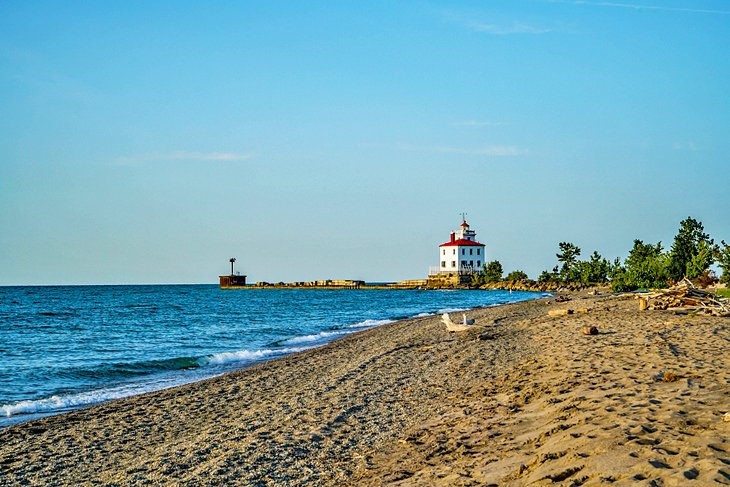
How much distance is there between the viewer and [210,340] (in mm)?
30516

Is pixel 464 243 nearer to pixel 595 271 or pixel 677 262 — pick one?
pixel 595 271

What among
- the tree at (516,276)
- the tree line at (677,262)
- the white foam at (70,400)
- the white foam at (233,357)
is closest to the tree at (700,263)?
the tree line at (677,262)

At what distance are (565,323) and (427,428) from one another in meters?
15.0

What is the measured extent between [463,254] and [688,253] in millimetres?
58360

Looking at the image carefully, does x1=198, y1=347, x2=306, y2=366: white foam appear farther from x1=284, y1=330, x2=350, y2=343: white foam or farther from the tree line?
the tree line

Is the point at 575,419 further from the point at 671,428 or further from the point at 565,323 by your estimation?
the point at 565,323

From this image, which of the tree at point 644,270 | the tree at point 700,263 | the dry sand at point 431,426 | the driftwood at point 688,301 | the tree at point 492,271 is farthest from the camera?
the tree at point 492,271

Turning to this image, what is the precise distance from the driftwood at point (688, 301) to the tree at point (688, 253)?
2292cm

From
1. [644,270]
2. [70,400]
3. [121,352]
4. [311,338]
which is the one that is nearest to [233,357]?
[121,352]

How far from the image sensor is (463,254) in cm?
11038

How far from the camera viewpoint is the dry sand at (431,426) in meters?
6.45

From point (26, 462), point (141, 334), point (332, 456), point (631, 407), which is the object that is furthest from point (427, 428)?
point (141, 334)

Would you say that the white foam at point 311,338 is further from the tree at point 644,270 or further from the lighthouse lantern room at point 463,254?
the lighthouse lantern room at point 463,254

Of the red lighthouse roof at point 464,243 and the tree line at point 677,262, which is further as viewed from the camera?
the red lighthouse roof at point 464,243
